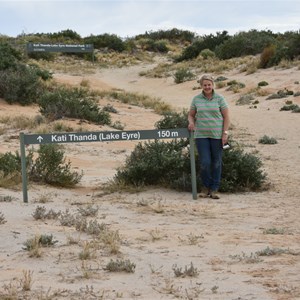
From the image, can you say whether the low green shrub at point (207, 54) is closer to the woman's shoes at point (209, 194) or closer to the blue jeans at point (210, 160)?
the woman's shoes at point (209, 194)

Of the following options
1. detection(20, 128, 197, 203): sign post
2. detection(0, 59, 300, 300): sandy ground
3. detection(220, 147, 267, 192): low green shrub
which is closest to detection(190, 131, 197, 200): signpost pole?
detection(20, 128, 197, 203): sign post

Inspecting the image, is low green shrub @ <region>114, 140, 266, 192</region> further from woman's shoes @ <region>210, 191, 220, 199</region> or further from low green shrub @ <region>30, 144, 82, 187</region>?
low green shrub @ <region>30, 144, 82, 187</region>

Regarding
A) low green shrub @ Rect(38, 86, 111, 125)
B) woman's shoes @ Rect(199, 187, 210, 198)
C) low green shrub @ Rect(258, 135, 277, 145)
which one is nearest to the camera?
woman's shoes @ Rect(199, 187, 210, 198)

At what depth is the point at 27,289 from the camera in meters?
4.65

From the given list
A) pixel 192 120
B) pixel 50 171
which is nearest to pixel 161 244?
pixel 192 120

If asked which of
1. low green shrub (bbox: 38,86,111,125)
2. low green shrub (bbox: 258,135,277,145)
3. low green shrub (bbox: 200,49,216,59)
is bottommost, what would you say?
low green shrub (bbox: 258,135,277,145)

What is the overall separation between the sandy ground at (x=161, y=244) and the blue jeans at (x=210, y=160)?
0.30 metres

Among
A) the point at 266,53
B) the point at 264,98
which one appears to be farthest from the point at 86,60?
the point at 264,98

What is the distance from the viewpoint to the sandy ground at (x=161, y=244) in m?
4.76

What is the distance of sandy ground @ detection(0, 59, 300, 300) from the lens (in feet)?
15.6

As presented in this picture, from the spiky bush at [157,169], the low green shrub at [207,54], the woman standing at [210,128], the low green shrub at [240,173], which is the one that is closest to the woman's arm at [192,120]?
the woman standing at [210,128]

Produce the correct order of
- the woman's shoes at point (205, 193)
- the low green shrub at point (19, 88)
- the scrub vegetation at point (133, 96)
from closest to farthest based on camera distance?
1. the woman's shoes at point (205, 193)
2. the scrub vegetation at point (133, 96)
3. the low green shrub at point (19, 88)

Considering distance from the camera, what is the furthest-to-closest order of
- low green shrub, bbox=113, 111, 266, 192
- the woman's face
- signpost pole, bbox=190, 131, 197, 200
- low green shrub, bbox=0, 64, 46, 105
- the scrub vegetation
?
1. low green shrub, bbox=0, 64, 46, 105
2. the scrub vegetation
3. low green shrub, bbox=113, 111, 266, 192
4. signpost pole, bbox=190, 131, 197, 200
5. the woman's face

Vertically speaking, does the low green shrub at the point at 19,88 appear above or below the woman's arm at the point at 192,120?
above
